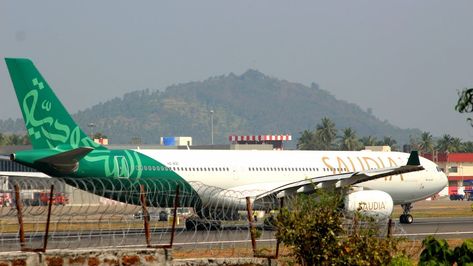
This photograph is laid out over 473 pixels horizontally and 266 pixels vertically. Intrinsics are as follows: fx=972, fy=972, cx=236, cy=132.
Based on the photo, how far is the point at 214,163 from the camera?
1617 inches

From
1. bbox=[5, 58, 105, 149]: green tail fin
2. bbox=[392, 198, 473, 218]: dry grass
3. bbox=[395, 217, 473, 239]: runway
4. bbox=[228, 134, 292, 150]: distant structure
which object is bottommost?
bbox=[395, 217, 473, 239]: runway

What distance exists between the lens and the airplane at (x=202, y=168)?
3525 cm

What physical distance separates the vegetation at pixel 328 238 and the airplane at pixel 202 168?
9363 mm

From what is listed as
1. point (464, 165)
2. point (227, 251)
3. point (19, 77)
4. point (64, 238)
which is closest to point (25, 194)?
point (64, 238)

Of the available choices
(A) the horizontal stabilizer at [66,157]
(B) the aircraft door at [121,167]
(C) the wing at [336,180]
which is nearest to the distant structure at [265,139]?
(C) the wing at [336,180]

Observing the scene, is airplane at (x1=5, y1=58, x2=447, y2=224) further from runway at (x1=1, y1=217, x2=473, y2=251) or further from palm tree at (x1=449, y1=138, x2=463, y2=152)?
palm tree at (x1=449, y1=138, x2=463, y2=152)

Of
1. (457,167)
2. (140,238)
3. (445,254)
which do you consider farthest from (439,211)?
(457,167)

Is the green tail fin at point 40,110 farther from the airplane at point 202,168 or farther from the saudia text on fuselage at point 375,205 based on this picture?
the saudia text on fuselage at point 375,205

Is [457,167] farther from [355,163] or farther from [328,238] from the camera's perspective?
[328,238]

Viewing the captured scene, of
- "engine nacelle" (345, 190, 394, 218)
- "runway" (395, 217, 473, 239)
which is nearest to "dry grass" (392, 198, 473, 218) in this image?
"runway" (395, 217, 473, 239)

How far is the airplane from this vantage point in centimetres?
3525

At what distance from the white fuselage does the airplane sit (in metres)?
0.04

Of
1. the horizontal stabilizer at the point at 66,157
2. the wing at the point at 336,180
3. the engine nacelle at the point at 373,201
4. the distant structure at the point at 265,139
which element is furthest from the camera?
the distant structure at the point at 265,139

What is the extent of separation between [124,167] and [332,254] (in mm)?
20317
